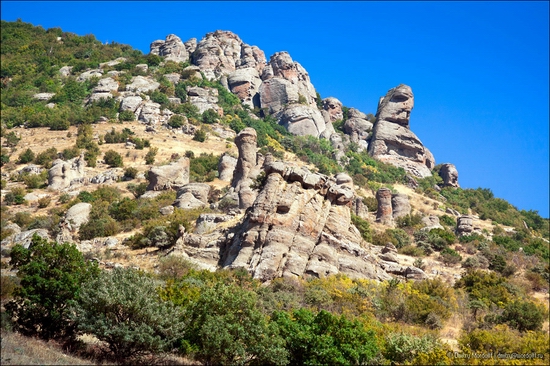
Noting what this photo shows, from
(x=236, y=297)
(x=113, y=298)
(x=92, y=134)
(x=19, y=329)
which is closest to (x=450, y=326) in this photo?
(x=236, y=297)

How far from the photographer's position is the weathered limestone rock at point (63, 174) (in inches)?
1594

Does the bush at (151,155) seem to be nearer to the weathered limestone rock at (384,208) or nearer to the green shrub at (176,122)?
the green shrub at (176,122)

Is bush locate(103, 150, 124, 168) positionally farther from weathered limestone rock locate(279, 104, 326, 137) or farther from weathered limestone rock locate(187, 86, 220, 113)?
weathered limestone rock locate(279, 104, 326, 137)

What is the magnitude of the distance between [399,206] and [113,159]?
2440cm

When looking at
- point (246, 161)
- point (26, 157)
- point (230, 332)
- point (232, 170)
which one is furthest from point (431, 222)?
point (26, 157)

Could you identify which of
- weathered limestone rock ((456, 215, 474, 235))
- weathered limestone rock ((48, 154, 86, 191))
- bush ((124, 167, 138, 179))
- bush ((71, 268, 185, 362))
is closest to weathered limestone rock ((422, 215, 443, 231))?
weathered limestone rock ((456, 215, 474, 235))

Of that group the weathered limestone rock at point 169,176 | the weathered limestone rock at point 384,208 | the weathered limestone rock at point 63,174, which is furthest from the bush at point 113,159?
the weathered limestone rock at point 384,208

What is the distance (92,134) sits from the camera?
51406 mm

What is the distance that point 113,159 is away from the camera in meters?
45.6

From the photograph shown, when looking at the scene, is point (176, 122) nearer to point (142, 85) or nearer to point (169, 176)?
point (142, 85)

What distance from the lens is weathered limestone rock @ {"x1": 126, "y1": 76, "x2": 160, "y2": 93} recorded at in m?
62.0

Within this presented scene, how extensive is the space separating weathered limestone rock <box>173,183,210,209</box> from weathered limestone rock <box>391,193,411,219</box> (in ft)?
53.0

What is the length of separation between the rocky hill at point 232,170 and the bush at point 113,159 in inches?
4.0

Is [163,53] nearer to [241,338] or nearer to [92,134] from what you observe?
[92,134]
